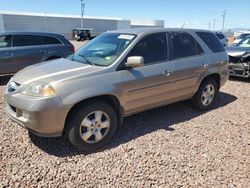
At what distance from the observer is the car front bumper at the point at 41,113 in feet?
10.5

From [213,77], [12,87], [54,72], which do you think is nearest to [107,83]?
[54,72]

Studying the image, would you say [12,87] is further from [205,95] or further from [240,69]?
[240,69]

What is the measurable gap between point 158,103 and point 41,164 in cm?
224

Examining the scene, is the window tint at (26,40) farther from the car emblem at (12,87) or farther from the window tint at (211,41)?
the window tint at (211,41)

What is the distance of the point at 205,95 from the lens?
5352 mm

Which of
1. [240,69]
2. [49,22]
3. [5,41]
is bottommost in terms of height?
[240,69]

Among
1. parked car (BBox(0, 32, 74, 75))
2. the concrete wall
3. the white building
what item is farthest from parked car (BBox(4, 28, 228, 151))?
the concrete wall

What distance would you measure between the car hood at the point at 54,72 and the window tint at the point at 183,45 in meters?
1.68

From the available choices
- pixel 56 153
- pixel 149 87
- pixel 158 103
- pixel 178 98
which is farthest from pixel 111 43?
pixel 56 153

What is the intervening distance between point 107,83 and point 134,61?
53 cm

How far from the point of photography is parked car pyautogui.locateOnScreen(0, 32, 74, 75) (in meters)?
7.92

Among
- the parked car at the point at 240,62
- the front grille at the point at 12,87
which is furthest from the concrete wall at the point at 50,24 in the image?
the front grille at the point at 12,87

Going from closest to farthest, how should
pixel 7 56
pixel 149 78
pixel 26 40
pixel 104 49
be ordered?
pixel 149 78
pixel 104 49
pixel 7 56
pixel 26 40

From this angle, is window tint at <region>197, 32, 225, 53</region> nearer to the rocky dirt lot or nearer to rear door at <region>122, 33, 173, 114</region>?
rear door at <region>122, 33, 173, 114</region>
